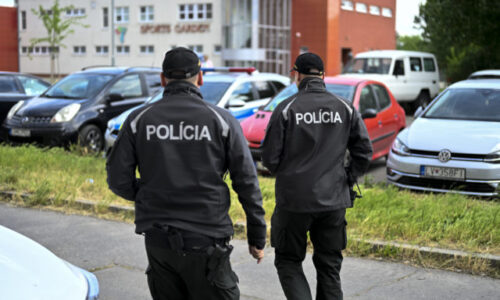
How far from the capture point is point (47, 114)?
38.0 ft

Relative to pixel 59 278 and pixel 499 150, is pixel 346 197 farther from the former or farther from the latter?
pixel 499 150

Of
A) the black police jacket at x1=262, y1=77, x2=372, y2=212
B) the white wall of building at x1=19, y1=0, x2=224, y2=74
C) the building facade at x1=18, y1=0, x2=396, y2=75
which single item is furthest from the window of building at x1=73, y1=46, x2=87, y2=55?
the black police jacket at x1=262, y1=77, x2=372, y2=212

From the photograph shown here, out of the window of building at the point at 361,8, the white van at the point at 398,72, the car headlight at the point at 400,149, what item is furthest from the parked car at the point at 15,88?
the window of building at the point at 361,8

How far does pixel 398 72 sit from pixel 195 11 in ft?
90.6

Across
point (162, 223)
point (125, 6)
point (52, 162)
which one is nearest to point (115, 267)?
point (162, 223)

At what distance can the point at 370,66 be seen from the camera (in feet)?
69.8

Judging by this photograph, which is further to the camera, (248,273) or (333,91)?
(333,91)

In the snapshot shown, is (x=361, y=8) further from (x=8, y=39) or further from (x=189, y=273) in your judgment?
(x=189, y=273)

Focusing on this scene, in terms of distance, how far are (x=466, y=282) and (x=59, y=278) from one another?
3.46 meters

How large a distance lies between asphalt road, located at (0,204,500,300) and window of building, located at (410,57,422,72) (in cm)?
1709

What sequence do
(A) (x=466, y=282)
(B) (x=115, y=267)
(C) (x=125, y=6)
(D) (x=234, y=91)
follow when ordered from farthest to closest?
(C) (x=125, y=6) < (D) (x=234, y=91) < (B) (x=115, y=267) < (A) (x=466, y=282)

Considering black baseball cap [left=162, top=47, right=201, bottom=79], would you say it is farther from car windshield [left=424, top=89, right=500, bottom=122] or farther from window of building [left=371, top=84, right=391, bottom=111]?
window of building [left=371, top=84, right=391, bottom=111]

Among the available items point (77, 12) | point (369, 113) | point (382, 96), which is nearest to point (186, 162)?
point (369, 113)

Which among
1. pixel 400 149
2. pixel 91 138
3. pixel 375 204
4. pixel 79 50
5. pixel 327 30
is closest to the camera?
pixel 375 204
